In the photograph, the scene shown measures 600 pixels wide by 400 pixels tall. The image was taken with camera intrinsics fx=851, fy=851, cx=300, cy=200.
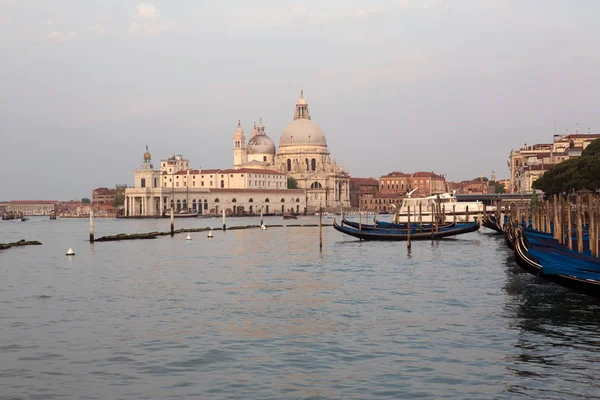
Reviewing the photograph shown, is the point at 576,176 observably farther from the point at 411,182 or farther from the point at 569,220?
the point at 411,182

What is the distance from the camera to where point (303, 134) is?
170000mm

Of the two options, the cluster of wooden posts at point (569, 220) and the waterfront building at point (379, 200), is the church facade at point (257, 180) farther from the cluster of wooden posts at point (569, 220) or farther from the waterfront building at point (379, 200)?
the cluster of wooden posts at point (569, 220)

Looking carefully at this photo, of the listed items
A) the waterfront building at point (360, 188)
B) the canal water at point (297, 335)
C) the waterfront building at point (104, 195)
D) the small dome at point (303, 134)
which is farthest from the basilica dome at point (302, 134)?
the canal water at point (297, 335)

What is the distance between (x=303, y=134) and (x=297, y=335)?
155m

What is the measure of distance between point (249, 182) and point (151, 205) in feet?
67.7

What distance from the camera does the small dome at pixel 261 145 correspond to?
17325 centimetres

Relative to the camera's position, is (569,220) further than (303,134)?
No

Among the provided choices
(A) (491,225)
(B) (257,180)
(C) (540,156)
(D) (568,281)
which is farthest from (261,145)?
(D) (568,281)

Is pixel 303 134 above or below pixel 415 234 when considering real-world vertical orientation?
above

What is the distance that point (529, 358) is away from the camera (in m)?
13.7

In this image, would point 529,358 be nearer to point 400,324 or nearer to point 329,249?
point 400,324

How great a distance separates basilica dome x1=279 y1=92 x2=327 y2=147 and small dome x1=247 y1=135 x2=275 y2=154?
274 centimetres

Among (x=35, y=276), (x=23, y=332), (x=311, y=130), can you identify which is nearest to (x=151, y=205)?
(x=311, y=130)

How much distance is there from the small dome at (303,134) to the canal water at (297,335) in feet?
461
